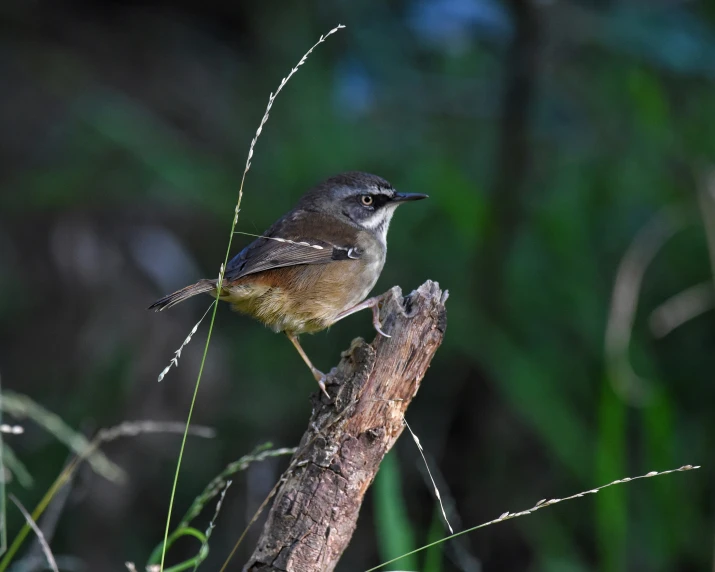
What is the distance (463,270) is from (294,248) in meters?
1.95

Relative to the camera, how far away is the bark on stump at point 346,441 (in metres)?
2.56

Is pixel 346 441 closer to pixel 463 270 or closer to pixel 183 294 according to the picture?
pixel 183 294

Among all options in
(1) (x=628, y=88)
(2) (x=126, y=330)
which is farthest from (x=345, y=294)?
(2) (x=126, y=330)

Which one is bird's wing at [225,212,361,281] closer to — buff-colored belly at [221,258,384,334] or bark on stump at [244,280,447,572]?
buff-colored belly at [221,258,384,334]

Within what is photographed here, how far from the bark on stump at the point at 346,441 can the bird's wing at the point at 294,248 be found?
3.55ft

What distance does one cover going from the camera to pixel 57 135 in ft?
28.4

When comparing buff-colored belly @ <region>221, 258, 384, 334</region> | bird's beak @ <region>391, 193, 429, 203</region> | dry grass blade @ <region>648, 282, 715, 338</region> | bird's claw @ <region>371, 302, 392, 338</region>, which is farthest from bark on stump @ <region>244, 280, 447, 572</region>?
dry grass blade @ <region>648, 282, 715, 338</region>

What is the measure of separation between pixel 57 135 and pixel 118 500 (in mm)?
3517

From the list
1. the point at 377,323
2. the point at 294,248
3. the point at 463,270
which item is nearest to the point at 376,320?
the point at 377,323

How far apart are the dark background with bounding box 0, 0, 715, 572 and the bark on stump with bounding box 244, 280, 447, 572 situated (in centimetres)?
114

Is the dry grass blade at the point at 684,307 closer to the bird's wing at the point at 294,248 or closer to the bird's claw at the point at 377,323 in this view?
the bird's wing at the point at 294,248

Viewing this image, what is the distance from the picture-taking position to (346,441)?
2.71 meters

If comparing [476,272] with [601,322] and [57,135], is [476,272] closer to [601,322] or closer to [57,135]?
[601,322]

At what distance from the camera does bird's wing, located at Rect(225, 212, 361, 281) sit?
4.06 m
